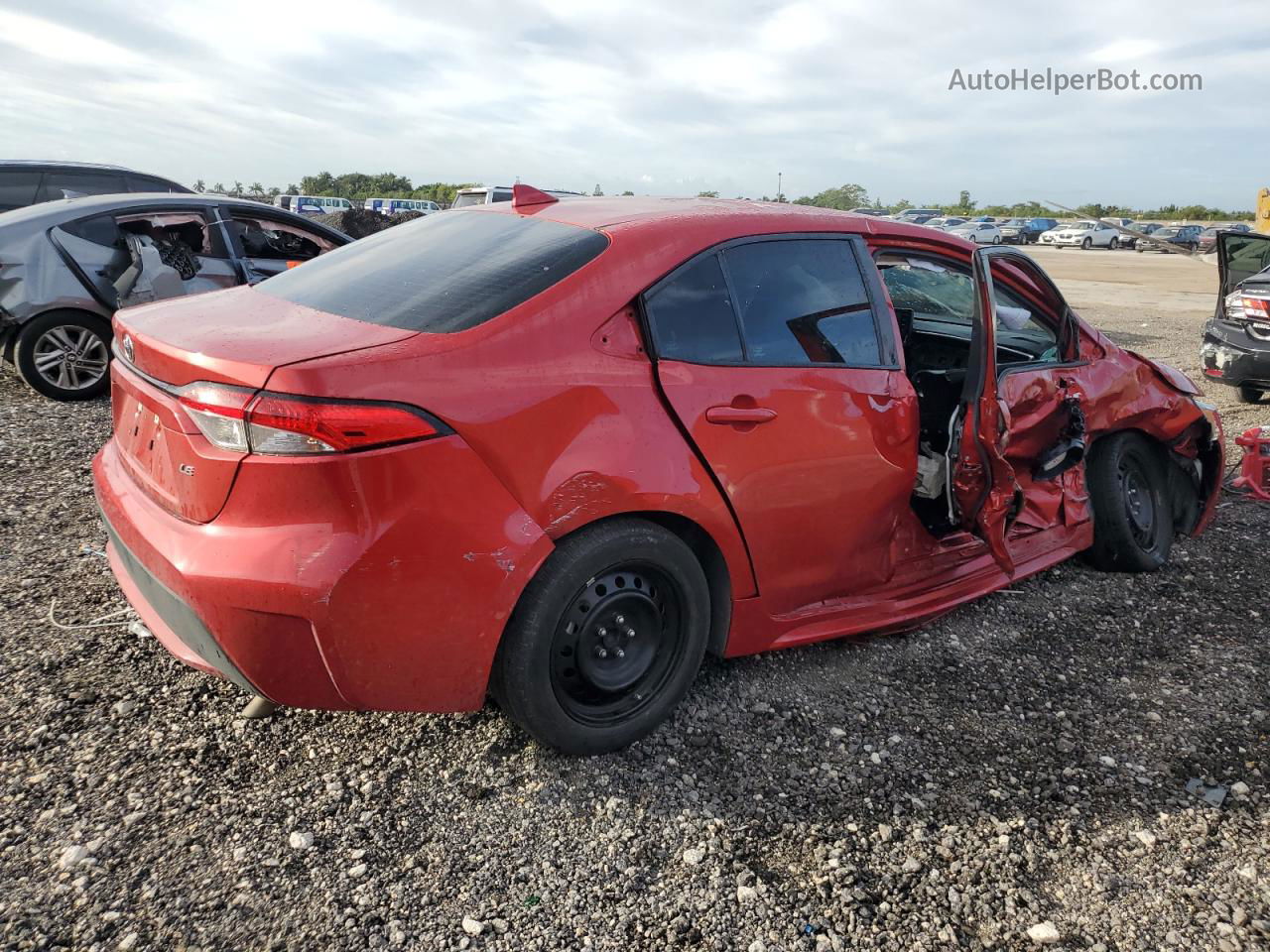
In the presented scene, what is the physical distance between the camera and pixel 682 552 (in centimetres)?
274

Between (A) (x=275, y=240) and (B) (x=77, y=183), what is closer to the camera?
(A) (x=275, y=240)

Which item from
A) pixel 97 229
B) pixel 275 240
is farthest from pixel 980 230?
pixel 97 229

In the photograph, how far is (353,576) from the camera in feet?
7.27

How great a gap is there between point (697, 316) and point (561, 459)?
0.69 m

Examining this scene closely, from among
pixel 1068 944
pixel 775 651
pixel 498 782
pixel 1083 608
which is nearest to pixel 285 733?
pixel 498 782

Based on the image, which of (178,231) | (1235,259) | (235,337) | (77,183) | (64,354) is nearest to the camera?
(235,337)

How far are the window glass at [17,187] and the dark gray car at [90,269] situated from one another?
3.07m

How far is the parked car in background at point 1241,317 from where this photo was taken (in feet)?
24.7

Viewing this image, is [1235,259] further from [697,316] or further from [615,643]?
[615,643]

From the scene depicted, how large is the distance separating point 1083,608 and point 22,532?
4809 mm

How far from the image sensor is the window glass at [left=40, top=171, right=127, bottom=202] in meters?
9.59

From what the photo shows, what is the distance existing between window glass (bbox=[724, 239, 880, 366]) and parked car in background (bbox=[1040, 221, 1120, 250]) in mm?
48252

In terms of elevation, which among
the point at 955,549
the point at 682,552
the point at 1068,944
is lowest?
the point at 1068,944

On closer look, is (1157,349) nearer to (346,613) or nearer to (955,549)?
(955,549)
